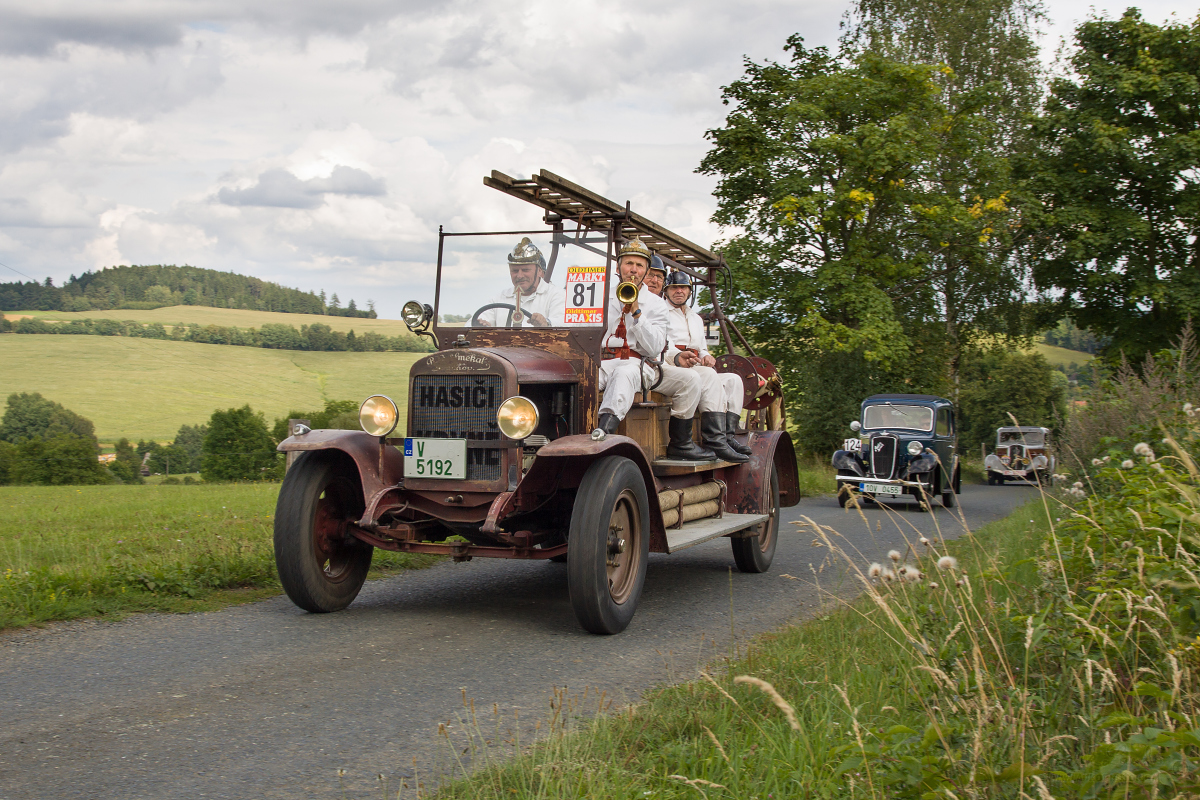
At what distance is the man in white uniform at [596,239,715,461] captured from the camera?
6.25m

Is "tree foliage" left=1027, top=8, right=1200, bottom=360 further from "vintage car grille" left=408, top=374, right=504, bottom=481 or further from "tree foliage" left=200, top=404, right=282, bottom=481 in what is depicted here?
"tree foliage" left=200, top=404, right=282, bottom=481

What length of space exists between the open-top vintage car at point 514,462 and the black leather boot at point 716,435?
67 cm

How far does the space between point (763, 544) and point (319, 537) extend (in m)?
4.20

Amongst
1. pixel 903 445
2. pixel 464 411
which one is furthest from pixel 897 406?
pixel 464 411

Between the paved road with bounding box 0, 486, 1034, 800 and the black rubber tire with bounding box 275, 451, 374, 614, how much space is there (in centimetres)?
17

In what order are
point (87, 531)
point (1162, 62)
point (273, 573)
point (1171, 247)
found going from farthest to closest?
1. point (1171, 247)
2. point (1162, 62)
3. point (87, 531)
4. point (273, 573)

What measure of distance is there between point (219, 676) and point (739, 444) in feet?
15.6

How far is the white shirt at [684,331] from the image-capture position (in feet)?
25.4

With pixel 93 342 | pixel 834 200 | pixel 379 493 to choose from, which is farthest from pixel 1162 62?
pixel 93 342

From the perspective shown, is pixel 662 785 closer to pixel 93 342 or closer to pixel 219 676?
pixel 219 676

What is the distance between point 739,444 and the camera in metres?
8.11

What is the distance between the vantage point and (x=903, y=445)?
18.0 m

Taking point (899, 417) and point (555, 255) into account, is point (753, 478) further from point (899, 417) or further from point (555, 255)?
point (899, 417)

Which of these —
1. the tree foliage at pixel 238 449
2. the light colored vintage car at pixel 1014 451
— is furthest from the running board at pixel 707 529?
the tree foliage at pixel 238 449
